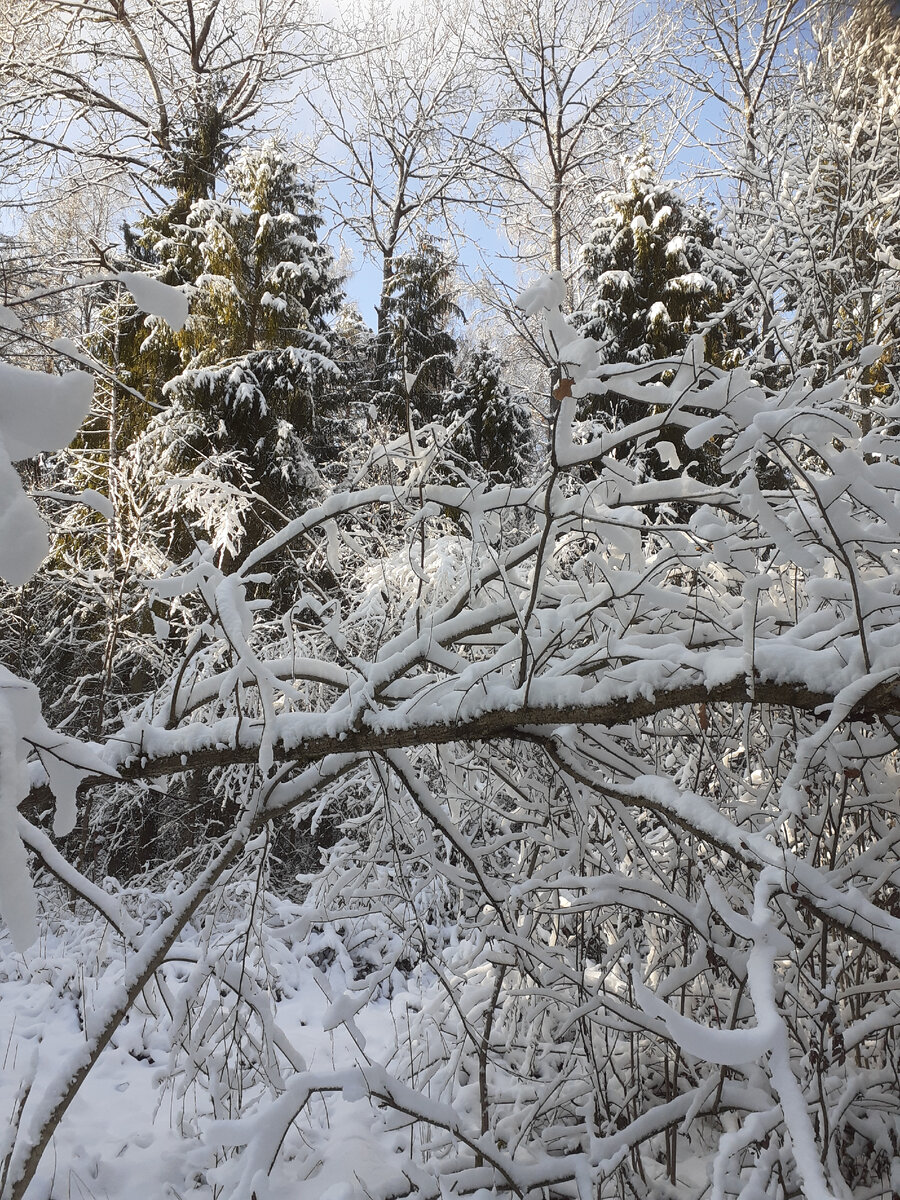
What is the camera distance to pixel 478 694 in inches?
62.5

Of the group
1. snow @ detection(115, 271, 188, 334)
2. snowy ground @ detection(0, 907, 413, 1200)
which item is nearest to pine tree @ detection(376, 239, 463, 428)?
snowy ground @ detection(0, 907, 413, 1200)

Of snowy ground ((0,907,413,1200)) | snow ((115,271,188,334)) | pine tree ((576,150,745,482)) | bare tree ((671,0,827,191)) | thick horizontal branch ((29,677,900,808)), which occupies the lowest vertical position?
snowy ground ((0,907,413,1200))

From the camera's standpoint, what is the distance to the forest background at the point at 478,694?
138 centimetres

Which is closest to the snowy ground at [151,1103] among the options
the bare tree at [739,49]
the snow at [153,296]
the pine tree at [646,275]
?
the snow at [153,296]

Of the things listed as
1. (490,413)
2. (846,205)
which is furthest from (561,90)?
(846,205)

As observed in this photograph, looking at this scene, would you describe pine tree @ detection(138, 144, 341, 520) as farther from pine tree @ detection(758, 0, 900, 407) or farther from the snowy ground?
the snowy ground

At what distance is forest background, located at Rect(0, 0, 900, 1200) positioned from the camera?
1.38m

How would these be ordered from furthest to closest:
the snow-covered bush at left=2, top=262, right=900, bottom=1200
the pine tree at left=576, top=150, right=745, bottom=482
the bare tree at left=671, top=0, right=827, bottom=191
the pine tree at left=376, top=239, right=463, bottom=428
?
the pine tree at left=376, top=239, right=463, bottom=428, the pine tree at left=576, top=150, right=745, bottom=482, the bare tree at left=671, top=0, right=827, bottom=191, the snow-covered bush at left=2, top=262, right=900, bottom=1200

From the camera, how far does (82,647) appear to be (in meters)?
7.95

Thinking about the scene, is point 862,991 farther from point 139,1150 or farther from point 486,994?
point 139,1150

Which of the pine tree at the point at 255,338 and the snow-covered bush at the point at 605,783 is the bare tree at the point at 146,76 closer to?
the pine tree at the point at 255,338

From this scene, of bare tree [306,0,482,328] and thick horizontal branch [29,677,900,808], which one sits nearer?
thick horizontal branch [29,677,900,808]

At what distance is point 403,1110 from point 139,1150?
222 cm

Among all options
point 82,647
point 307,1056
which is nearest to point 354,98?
point 82,647
